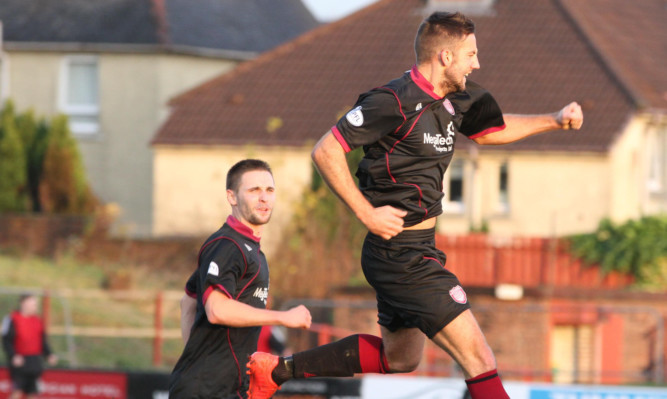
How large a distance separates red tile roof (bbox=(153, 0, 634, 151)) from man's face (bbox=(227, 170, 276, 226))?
22988 mm

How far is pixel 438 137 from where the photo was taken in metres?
6.89

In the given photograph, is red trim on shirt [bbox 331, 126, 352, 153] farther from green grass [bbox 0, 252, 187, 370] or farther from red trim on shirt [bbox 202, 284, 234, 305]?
green grass [bbox 0, 252, 187, 370]

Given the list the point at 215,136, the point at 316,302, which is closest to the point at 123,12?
the point at 215,136

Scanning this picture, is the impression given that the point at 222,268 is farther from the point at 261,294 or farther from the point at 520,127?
the point at 520,127

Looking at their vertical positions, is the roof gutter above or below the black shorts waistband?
above

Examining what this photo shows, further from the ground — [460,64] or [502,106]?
[502,106]

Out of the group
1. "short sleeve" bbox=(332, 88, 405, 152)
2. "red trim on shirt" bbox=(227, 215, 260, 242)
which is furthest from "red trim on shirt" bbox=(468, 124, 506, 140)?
"red trim on shirt" bbox=(227, 215, 260, 242)

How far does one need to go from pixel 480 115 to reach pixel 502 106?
77.4ft

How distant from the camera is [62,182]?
32.7 m

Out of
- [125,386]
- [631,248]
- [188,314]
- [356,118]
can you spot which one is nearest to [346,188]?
[356,118]

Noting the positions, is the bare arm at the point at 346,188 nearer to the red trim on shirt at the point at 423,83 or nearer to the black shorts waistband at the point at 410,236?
the black shorts waistband at the point at 410,236

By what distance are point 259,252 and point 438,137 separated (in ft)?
3.73

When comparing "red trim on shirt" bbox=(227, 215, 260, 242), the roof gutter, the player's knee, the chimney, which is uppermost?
the chimney

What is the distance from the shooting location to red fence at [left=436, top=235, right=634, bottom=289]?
79.2 ft
